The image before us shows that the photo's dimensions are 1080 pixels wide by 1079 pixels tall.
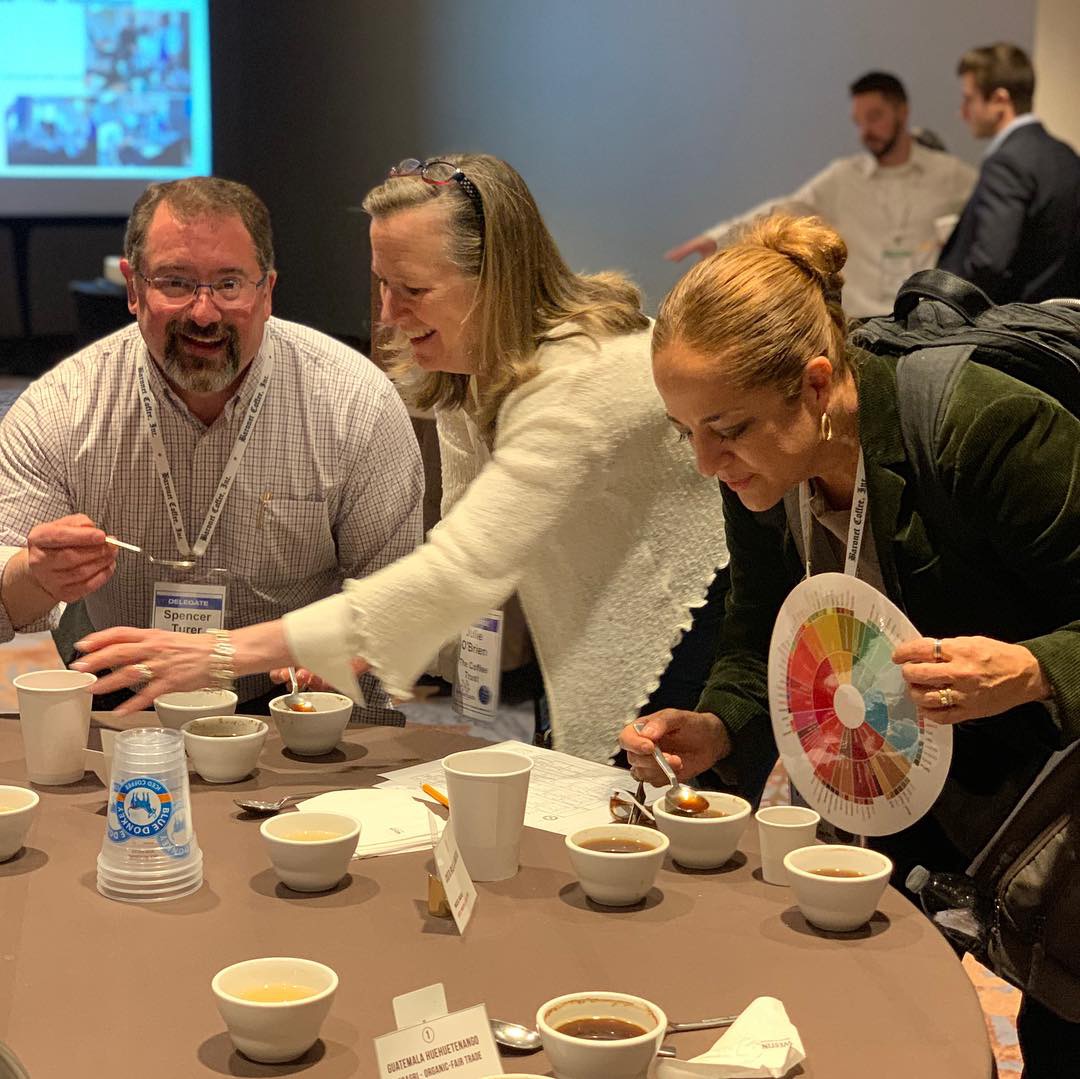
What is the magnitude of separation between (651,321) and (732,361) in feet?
2.09

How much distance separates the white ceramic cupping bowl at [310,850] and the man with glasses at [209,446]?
1.11 meters

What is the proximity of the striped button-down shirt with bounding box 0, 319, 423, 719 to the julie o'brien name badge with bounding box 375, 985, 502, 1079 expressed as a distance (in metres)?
1.60

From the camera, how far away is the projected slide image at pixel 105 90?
364 inches

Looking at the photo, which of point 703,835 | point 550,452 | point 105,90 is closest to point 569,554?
point 550,452

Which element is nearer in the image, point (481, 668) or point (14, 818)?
point (14, 818)

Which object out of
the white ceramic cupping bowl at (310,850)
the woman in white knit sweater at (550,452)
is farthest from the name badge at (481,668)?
the white ceramic cupping bowl at (310,850)

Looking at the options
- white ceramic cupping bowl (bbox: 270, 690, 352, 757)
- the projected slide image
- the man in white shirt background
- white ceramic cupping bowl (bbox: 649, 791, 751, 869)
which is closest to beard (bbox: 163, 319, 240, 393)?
white ceramic cupping bowl (bbox: 270, 690, 352, 757)

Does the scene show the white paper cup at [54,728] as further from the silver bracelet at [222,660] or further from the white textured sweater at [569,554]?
the white textured sweater at [569,554]

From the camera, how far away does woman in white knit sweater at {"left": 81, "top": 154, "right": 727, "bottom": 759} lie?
7.15 ft

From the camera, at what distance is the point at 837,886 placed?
1565 mm

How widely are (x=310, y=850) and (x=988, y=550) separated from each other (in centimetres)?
85

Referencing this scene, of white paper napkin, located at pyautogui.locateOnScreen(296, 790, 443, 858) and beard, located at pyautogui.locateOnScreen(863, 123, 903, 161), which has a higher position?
beard, located at pyautogui.locateOnScreen(863, 123, 903, 161)

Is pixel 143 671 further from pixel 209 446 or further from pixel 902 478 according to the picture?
pixel 902 478

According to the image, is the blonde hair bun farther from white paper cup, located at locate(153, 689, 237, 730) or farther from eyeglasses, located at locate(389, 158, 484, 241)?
white paper cup, located at locate(153, 689, 237, 730)
